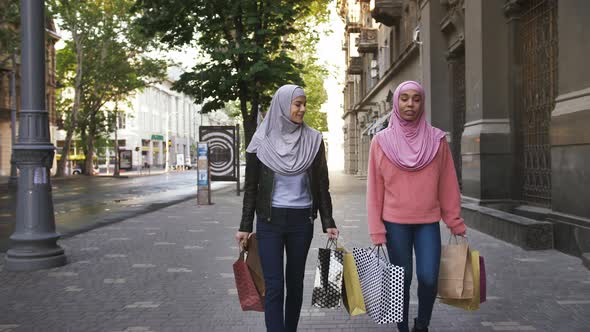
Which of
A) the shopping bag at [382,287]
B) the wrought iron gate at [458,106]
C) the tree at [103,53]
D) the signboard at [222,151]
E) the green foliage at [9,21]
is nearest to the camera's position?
the shopping bag at [382,287]

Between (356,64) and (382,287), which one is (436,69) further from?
(356,64)

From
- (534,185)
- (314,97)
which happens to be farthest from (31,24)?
(314,97)

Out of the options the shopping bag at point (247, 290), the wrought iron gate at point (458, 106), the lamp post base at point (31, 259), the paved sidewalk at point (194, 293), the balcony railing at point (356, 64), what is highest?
the balcony railing at point (356, 64)

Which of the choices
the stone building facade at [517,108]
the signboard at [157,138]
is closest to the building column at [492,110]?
the stone building facade at [517,108]

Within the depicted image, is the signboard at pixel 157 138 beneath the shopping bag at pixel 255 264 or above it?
above

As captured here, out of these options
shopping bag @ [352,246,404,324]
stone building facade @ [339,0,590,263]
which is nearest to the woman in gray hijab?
shopping bag @ [352,246,404,324]

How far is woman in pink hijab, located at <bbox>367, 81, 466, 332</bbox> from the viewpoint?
3.84m

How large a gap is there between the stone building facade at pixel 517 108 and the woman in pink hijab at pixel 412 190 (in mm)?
4289

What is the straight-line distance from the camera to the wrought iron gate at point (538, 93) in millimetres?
9664

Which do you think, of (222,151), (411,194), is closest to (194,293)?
(411,194)

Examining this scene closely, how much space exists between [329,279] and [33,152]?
17.3 feet

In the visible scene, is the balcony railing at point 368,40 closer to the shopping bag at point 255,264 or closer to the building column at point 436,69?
the building column at point 436,69

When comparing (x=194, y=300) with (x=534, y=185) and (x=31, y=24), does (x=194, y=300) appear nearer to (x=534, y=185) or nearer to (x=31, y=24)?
(x=31, y=24)

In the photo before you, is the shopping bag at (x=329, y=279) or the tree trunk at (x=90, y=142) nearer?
the shopping bag at (x=329, y=279)
